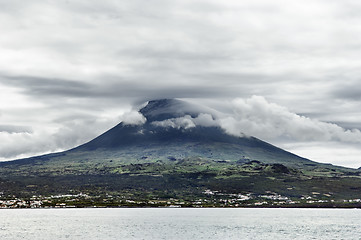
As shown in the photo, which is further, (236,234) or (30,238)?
(236,234)

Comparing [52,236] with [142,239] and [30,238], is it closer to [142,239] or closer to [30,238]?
[30,238]

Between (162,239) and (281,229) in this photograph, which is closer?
(162,239)

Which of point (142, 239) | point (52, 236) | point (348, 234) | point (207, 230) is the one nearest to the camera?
point (142, 239)

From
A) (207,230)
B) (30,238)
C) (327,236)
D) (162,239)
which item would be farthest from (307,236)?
(30,238)

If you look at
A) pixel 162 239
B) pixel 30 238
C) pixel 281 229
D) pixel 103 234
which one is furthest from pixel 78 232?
pixel 281 229

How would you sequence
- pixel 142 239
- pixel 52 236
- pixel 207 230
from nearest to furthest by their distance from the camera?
pixel 142 239 < pixel 52 236 < pixel 207 230

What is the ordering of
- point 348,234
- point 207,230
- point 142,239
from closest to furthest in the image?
point 142,239, point 348,234, point 207,230

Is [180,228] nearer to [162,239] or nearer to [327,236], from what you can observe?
[162,239]

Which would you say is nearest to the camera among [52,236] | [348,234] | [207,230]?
[52,236]

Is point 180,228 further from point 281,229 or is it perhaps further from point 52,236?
point 52,236
